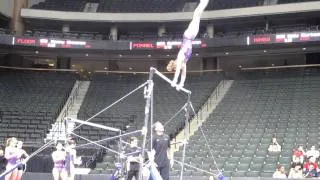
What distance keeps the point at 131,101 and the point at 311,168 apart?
531 inches

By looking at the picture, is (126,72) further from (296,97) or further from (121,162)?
(121,162)

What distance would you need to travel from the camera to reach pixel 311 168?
16094 mm

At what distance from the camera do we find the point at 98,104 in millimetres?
27281

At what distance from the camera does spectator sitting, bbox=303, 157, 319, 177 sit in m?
16.0

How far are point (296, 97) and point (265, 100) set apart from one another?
152 cm

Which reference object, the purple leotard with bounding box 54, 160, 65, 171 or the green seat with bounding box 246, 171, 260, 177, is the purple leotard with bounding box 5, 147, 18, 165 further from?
the green seat with bounding box 246, 171, 260, 177

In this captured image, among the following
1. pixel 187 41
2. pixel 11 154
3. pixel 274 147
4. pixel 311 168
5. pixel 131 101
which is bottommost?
pixel 311 168

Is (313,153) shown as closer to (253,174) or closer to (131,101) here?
(253,174)

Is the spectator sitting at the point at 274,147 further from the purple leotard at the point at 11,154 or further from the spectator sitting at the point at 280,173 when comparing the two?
the purple leotard at the point at 11,154

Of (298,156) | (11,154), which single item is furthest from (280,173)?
(11,154)

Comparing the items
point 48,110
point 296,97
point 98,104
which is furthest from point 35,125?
point 296,97

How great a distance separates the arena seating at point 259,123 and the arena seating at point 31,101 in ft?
26.3

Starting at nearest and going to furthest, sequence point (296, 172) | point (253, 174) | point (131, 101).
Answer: point (296, 172) < point (253, 174) < point (131, 101)

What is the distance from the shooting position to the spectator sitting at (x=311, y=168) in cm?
1597
